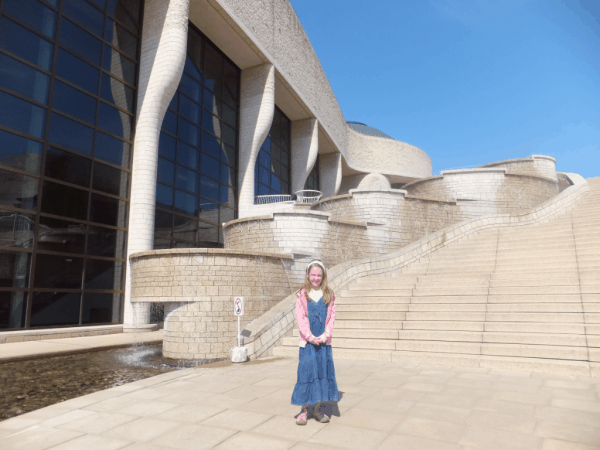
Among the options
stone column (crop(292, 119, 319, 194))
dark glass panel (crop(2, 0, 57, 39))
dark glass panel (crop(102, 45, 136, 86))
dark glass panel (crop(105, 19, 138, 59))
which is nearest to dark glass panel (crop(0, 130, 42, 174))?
dark glass panel (crop(2, 0, 57, 39))

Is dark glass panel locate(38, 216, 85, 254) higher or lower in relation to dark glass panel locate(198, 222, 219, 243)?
lower

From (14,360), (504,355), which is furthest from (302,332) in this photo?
(14,360)

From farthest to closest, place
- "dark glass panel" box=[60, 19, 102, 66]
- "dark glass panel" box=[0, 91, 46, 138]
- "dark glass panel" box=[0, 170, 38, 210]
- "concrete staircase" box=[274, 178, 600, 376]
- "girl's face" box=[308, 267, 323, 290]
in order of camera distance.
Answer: "dark glass panel" box=[60, 19, 102, 66], "dark glass panel" box=[0, 91, 46, 138], "dark glass panel" box=[0, 170, 38, 210], "concrete staircase" box=[274, 178, 600, 376], "girl's face" box=[308, 267, 323, 290]

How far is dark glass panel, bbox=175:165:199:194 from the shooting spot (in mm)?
20766

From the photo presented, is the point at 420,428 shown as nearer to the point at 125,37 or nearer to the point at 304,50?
the point at 125,37

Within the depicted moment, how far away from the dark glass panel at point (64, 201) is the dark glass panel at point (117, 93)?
14.5 ft

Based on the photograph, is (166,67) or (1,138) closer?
(1,138)

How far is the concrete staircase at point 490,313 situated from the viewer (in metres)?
6.71

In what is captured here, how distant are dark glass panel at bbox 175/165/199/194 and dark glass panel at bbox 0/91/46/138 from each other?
6881 mm

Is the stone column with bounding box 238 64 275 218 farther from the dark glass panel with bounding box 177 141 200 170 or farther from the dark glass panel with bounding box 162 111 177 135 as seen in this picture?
the dark glass panel with bounding box 162 111 177 135

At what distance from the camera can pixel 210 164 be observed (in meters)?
23.2

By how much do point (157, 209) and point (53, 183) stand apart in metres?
4.96

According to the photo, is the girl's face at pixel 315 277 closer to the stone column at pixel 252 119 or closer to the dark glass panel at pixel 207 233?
the dark glass panel at pixel 207 233

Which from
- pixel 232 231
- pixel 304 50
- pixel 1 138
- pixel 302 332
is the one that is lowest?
pixel 302 332
